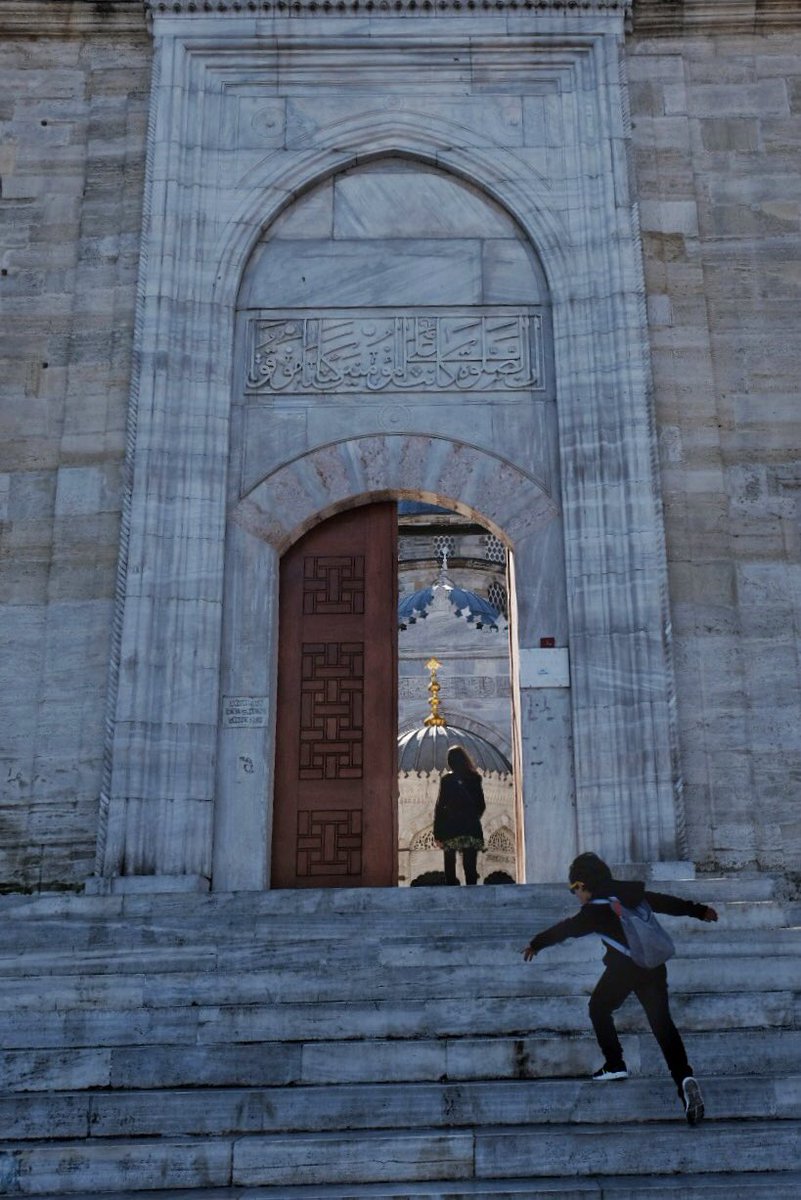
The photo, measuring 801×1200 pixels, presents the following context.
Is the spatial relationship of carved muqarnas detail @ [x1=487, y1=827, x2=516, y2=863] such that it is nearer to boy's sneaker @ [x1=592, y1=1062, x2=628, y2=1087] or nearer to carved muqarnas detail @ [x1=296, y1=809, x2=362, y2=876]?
carved muqarnas detail @ [x1=296, y1=809, x2=362, y2=876]

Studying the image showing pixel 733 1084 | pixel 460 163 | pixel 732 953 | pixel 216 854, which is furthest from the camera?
pixel 460 163

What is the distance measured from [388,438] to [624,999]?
5.00 m

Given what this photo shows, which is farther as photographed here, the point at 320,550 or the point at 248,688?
the point at 320,550

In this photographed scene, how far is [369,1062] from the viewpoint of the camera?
16.6 feet

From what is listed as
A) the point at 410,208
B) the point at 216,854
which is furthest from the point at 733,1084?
the point at 410,208

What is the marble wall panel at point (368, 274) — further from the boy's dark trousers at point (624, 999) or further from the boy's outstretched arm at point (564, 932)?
the boy's dark trousers at point (624, 999)

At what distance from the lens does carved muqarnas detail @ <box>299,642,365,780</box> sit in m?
8.80

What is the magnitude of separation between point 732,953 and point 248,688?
12.5ft

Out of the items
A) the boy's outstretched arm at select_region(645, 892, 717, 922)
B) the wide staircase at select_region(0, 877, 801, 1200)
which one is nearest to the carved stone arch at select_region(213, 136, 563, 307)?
the wide staircase at select_region(0, 877, 801, 1200)

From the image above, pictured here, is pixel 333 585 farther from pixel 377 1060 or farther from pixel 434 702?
pixel 434 702

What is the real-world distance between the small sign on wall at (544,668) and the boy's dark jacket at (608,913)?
3239 mm

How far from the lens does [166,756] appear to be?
27.5 feet

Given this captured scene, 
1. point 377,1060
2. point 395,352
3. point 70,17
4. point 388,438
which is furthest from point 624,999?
point 70,17

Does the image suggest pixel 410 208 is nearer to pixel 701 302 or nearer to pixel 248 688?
pixel 701 302
